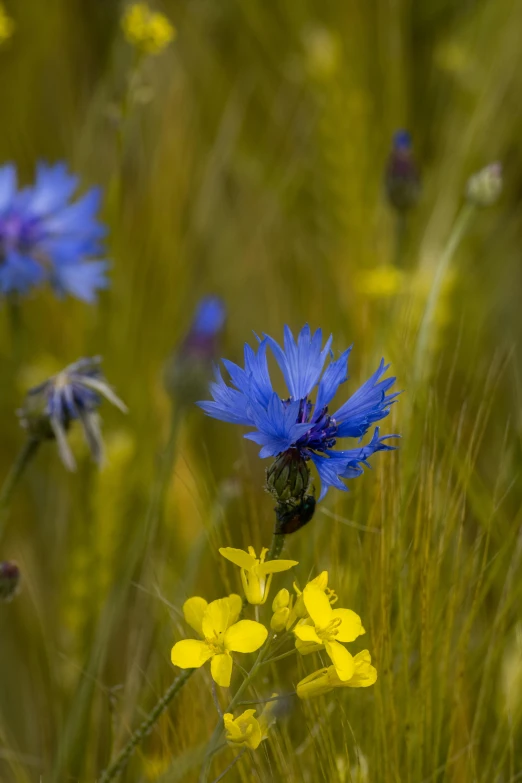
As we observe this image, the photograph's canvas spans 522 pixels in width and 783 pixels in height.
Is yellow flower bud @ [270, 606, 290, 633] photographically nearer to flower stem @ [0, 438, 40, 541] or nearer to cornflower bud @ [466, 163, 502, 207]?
flower stem @ [0, 438, 40, 541]

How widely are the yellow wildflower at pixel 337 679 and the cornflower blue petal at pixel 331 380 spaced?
0.43ft

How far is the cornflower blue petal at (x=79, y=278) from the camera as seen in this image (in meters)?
0.94

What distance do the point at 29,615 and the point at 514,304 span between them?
1.00m

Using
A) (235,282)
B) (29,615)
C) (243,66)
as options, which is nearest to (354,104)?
(235,282)

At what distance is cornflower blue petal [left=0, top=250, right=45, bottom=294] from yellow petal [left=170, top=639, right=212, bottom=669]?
1.74 feet

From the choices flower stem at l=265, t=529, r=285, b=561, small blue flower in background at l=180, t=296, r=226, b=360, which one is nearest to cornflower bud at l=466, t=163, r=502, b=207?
small blue flower in background at l=180, t=296, r=226, b=360

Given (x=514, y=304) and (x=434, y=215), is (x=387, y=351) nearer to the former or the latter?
(x=434, y=215)

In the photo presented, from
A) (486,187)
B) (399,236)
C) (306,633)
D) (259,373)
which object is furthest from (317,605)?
(399,236)

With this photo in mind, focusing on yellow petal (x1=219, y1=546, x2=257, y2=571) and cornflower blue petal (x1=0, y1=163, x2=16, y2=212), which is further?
cornflower blue petal (x1=0, y1=163, x2=16, y2=212)

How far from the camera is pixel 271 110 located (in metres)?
1.49

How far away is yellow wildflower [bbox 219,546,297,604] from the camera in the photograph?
16.1 inches

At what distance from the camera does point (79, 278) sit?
951 mm

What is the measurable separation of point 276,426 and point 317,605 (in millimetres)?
90

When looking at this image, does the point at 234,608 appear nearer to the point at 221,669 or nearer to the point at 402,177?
the point at 221,669
